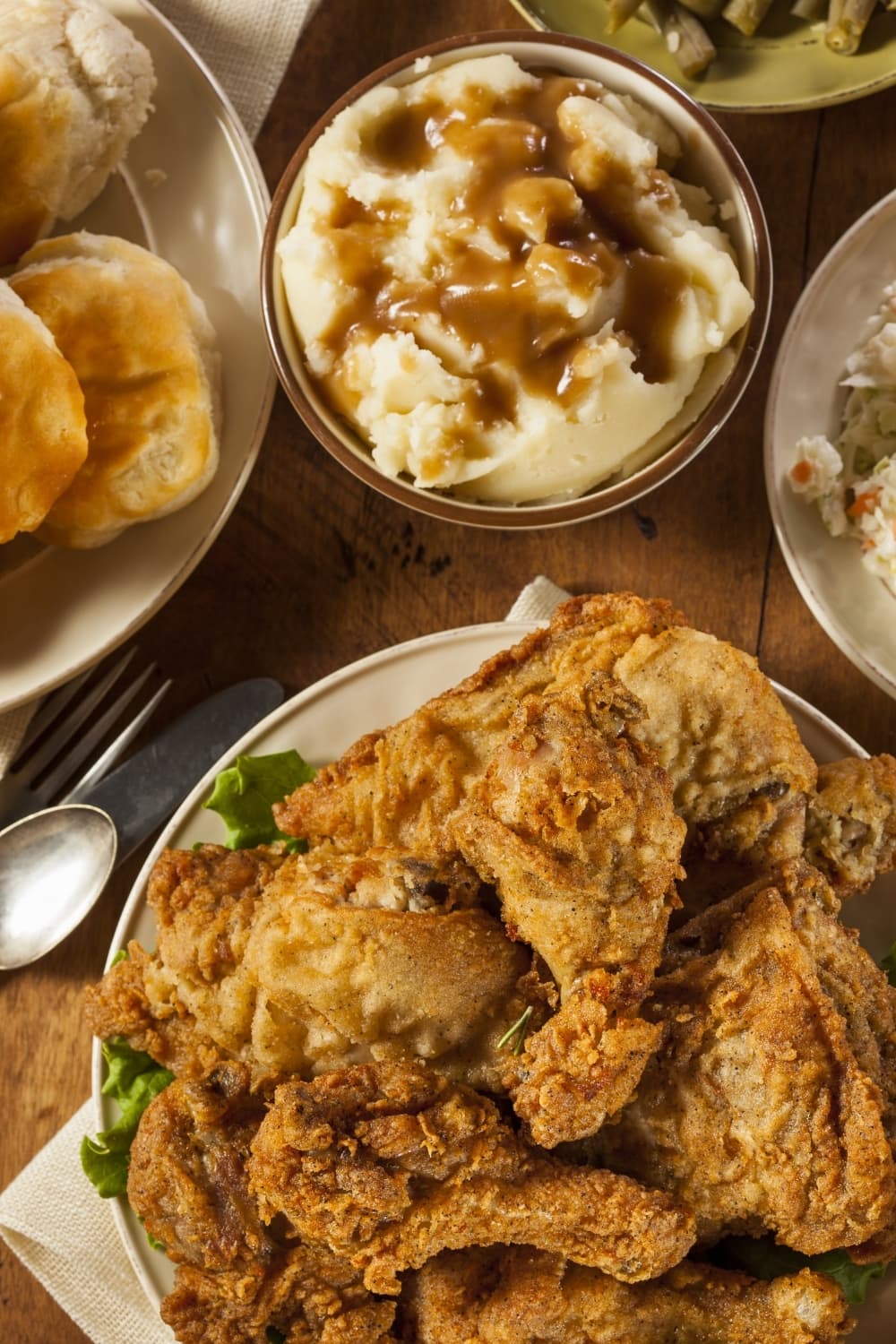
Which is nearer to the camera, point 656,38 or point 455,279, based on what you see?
point 455,279

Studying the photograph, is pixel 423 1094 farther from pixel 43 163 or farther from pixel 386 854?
pixel 43 163

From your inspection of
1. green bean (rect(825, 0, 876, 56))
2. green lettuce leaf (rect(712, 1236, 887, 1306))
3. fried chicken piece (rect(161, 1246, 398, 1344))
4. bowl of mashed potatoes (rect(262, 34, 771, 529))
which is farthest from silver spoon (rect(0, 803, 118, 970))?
green bean (rect(825, 0, 876, 56))

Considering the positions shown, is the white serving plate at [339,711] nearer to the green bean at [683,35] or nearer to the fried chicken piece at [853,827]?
the fried chicken piece at [853,827]

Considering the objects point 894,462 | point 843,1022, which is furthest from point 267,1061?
point 894,462

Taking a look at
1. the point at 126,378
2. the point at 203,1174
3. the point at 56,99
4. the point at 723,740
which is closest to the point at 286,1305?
the point at 203,1174

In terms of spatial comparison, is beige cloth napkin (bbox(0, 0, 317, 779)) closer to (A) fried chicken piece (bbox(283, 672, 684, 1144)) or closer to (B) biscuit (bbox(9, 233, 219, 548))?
(B) biscuit (bbox(9, 233, 219, 548))
